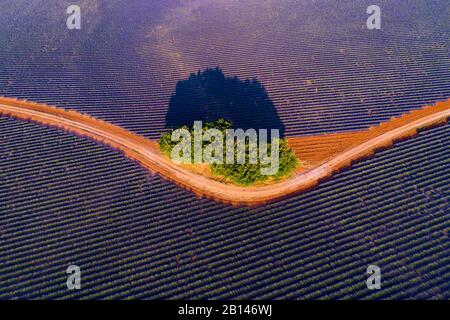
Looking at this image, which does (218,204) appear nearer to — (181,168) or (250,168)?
(250,168)

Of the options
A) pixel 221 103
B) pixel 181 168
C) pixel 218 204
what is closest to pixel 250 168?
pixel 218 204

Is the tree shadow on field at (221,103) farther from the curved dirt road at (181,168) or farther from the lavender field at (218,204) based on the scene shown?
the curved dirt road at (181,168)

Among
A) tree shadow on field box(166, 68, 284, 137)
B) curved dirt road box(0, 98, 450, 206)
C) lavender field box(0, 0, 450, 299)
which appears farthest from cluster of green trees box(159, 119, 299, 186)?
tree shadow on field box(166, 68, 284, 137)

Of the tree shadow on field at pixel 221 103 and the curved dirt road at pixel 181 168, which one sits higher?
the tree shadow on field at pixel 221 103

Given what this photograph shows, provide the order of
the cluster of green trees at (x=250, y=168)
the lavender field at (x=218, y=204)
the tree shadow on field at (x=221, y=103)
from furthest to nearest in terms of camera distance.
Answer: the tree shadow on field at (x=221, y=103), the cluster of green trees at (x=250, y=168), the lavender field at (x=218, y=204)

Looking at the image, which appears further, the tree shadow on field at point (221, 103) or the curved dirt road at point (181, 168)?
the tree shadow on field at point (221, 103)

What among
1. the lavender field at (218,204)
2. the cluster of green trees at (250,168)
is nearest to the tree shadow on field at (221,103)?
the lavender field at (218,204)
